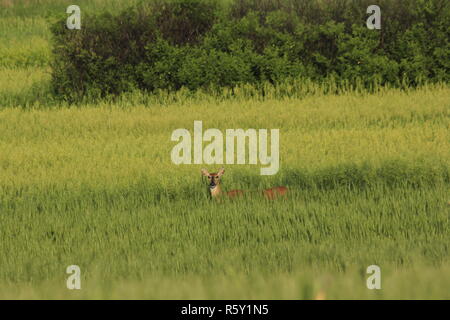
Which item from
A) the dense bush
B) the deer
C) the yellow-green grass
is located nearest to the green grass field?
the yellow-green grass

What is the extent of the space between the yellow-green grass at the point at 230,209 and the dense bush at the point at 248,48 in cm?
238

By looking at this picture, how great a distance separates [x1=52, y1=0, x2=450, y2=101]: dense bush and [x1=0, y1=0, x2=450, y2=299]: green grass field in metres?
1.07

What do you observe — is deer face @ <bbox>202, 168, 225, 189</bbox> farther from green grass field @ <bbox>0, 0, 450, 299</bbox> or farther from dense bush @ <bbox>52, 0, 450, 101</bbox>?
dense bush @ <bbox>52, 0, 450, 101</bbox>

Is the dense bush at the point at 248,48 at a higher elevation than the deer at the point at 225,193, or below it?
higher

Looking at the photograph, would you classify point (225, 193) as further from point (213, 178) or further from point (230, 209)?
point (230, 209)

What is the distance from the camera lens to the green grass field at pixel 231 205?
6423 mm

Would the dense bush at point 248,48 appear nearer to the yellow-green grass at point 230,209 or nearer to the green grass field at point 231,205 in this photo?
the green grass field at point 231,205

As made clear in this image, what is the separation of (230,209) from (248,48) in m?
8.88

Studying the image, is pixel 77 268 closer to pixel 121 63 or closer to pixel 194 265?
pixel 194 265

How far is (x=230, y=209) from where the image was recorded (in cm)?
976

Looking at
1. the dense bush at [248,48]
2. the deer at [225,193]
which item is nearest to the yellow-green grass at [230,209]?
the deer at [225,193]

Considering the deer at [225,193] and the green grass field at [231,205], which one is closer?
the green grass field at [231,205]

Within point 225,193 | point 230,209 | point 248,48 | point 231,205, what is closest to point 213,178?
point 225,193

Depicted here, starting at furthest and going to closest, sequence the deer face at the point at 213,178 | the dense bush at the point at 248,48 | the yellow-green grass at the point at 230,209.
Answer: the dense bush at the point at 248,48, the deer face at the point at 213,178, the yellow-green grass at the point at 230,209
